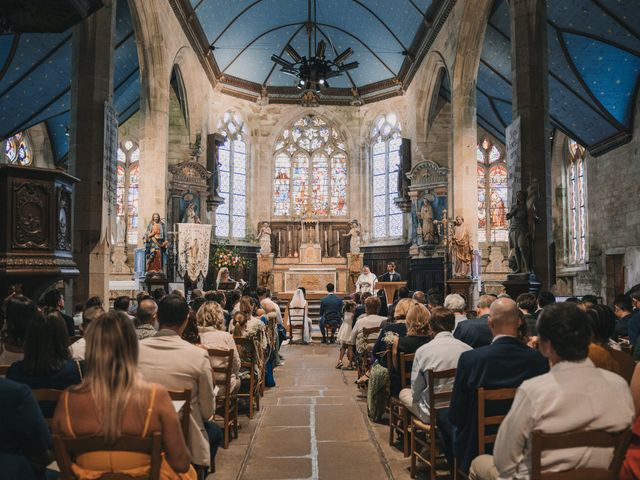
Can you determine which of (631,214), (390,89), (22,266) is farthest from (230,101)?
(22,266)

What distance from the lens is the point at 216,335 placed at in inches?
204

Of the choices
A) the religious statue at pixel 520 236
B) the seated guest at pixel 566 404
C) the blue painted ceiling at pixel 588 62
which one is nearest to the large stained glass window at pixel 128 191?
the blue painted ceiling at pixel 588 62

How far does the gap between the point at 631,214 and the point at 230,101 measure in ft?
49.6

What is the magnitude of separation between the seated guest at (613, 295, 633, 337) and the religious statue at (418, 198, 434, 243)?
12.3m

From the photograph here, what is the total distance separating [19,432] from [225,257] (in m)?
17.0

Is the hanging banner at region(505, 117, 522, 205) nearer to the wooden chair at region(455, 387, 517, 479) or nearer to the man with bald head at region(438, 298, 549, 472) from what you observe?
the man with bald head at region(438, 298, 549, 472)

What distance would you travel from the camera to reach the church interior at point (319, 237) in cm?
235

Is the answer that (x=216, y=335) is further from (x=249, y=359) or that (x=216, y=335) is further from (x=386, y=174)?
(x=386, y=174)

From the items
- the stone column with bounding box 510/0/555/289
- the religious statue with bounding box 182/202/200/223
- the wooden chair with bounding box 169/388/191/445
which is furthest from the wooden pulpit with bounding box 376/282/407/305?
the wooden chair with bounding box 169/388/191/445

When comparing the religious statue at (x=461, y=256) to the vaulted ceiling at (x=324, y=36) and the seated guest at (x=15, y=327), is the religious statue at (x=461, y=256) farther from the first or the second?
the seated guest at (x=15, y=327)

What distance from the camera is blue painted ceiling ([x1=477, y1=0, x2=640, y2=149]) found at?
12344mm

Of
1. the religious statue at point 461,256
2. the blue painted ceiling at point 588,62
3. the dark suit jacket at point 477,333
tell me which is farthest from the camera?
the religious statue at point 461,256

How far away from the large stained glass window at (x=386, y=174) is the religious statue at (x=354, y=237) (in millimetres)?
1412

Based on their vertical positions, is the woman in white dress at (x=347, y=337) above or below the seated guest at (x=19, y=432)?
below
